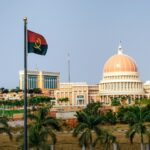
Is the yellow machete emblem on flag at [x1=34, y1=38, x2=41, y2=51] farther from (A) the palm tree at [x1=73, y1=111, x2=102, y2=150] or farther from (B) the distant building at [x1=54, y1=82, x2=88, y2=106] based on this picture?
(B) the distant building at [x1=54, y1=82, x2=88, y2=106]

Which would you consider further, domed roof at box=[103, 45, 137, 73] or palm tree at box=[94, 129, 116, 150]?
domed roof at box=[103, 45, 137, 73]

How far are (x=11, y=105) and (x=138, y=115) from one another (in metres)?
85.2

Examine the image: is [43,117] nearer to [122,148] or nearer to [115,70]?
[122,148]

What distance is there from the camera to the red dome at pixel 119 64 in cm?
14212

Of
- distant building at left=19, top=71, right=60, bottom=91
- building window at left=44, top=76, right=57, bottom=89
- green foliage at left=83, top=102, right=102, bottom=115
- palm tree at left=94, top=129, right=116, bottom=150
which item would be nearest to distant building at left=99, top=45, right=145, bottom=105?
distant building at left=19, top=71, right=60, bottom=91

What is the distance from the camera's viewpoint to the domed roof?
142 meters

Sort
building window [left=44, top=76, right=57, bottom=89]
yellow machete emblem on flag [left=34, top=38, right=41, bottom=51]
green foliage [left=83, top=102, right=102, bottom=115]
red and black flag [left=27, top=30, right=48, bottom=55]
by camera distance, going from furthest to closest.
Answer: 1. building window [left=44, top=76, right=57, bottom=89]
2. green foliage [left=83, top=102, right=102, bottom=115]
3. yellow machete emblem on flag [left=34, top=38, right=41, bottom=51]
4. red and black flag [left=27, top=30, right=48, bottom=55]

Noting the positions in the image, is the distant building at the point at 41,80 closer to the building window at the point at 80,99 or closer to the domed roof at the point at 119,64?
the building window at the point at 80,99

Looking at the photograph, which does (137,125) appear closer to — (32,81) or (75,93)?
(75,93)

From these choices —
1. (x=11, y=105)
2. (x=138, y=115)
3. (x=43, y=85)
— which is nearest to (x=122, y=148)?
(x=138, y=115)

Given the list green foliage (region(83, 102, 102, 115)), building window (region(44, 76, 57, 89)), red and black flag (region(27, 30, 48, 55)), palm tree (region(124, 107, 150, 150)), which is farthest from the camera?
building window (region(44, 76, 57, 89))

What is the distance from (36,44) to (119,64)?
123 m

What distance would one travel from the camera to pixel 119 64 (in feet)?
466

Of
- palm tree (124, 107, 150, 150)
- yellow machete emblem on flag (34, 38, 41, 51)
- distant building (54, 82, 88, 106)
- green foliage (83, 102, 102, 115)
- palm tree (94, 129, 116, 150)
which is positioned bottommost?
palm tree (94, 129, 116, 150)
